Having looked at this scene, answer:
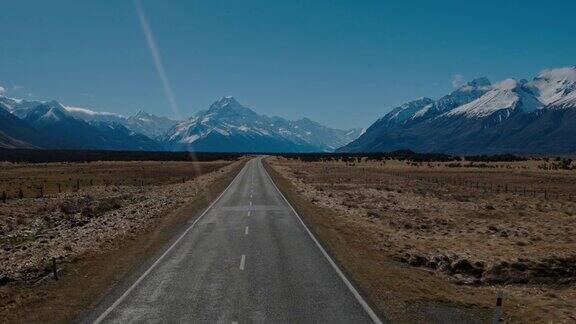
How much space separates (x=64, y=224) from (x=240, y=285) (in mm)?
21617

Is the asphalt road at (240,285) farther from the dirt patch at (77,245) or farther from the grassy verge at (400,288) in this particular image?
the dirt patch at (77,245)

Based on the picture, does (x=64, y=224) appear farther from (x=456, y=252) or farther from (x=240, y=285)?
(x=456, y=252)

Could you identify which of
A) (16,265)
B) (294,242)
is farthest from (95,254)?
(294,242)

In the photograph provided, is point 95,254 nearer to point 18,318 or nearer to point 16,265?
point 16,265

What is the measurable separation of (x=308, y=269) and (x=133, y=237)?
1223 cm

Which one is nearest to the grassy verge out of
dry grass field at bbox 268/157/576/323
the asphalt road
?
dry grass field at bbox 268/157/576/323

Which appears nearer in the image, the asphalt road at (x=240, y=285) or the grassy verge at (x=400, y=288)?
the asphalt road at (x=240, y=285)

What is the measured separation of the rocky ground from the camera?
22.0 m

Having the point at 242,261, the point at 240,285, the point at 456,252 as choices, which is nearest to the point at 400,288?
the point at 240,285

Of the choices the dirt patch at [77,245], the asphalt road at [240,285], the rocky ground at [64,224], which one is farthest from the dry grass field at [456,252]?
the rocky ground at [64,224]

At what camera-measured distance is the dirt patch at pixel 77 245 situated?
15.8 m

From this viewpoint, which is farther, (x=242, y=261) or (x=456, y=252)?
(x=456, y=252)

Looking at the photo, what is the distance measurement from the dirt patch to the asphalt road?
4.33 ft

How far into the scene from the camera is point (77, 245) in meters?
25.3
